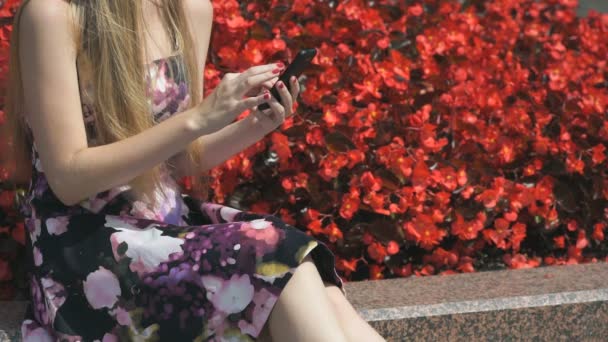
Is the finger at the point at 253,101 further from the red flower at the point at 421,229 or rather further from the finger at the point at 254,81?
the red flower at the point at 421,229

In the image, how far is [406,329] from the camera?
231 centimetres

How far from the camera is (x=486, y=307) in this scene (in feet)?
7.84

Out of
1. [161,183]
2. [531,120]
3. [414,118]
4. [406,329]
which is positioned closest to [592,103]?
[531,120]

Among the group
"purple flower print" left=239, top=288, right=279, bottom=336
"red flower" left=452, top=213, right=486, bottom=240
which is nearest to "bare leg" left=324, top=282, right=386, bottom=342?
"purple flower print" left=239, top=288, right=279, bottom=336

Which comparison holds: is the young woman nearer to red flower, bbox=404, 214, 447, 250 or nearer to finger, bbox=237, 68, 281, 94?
finger, bbox=237, 68, 281, 94

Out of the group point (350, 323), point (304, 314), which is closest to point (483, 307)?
point (350, 323)

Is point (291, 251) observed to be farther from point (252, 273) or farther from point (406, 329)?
point (406, 329)

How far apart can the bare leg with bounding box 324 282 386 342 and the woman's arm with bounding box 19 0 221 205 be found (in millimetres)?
438

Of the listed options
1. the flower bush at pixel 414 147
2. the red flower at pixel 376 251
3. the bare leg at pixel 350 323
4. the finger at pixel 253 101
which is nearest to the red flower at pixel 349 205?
the flower bush at pixel 414 147

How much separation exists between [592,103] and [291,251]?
176cm

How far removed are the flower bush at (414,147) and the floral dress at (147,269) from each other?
0.55m

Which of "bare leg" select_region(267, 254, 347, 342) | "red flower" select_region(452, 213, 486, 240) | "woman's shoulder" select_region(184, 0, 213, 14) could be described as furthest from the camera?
"red flower" select_region(452, 213, 486, 240)

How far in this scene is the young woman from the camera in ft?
5.90

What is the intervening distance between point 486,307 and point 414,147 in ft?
2.30
